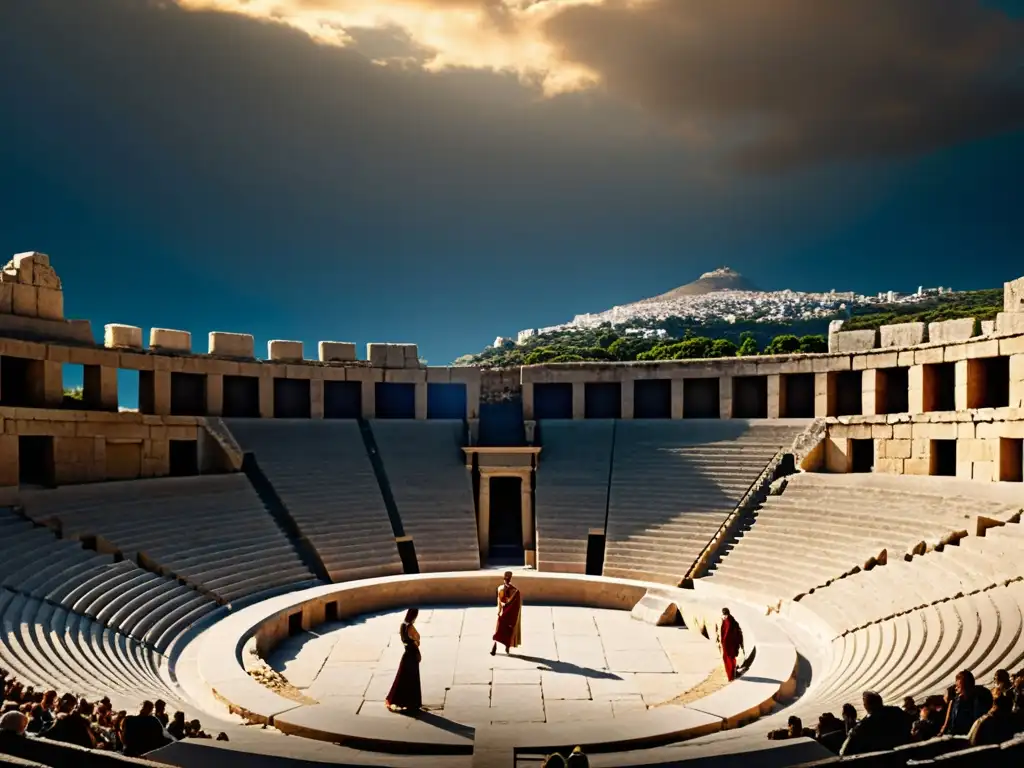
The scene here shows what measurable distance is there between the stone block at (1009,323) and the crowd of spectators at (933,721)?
12.6 m

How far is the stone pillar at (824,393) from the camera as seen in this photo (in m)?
23.9

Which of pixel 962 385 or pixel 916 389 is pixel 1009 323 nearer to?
pixel 962 385

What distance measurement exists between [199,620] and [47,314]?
1048 cm

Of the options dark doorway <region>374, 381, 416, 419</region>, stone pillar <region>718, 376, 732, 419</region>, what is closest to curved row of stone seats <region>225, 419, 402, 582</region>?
dark doorway <region>374, 381, 416, 419</region>

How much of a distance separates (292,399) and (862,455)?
1947 cm

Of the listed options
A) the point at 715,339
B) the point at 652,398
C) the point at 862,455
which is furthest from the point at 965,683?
the point at 715,339

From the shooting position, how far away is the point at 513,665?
568 inches

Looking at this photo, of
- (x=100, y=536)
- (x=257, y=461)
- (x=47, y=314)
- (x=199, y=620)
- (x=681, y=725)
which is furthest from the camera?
(x=257, y=461)

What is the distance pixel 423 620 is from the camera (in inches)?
698

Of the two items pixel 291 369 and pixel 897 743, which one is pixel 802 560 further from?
pixel 291 369

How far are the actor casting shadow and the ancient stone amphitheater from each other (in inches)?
99.6

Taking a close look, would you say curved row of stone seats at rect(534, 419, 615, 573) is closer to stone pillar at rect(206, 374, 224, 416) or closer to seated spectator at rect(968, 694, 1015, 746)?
stone pillar at rect(206, 374, 224, 416)

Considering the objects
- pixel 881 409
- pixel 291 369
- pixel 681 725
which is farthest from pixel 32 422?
pixel 881 409

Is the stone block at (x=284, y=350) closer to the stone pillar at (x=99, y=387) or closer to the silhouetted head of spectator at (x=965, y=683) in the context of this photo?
the stone pillar at (x=99, y=387)
